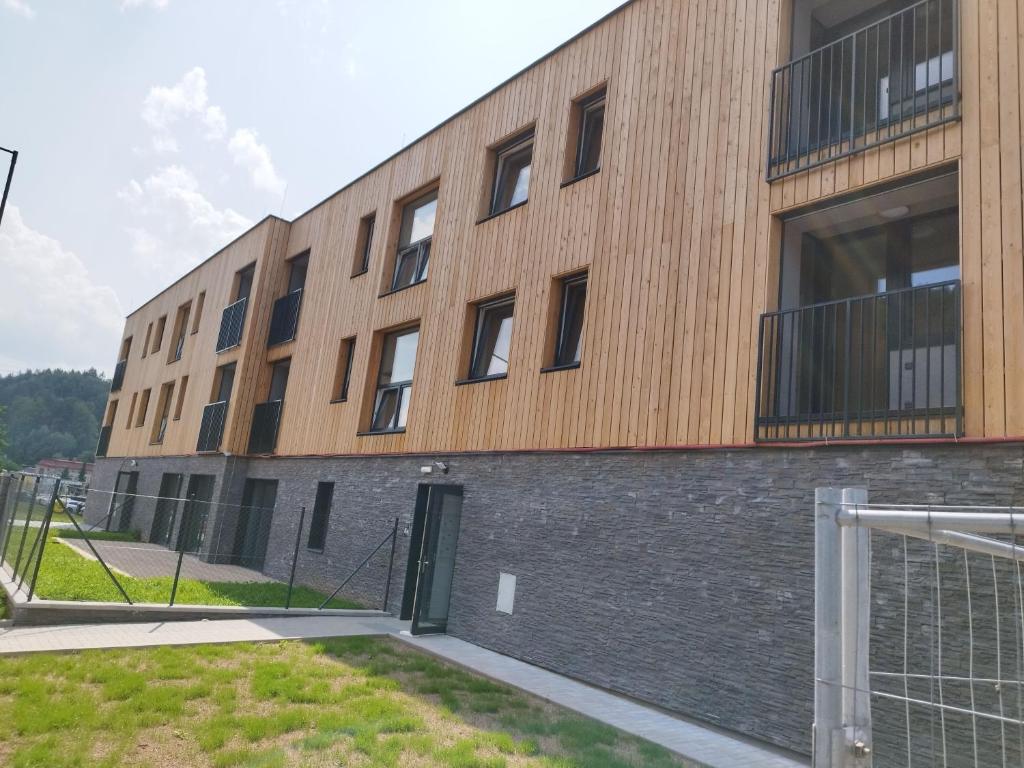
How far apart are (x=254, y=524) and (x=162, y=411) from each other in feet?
29.9

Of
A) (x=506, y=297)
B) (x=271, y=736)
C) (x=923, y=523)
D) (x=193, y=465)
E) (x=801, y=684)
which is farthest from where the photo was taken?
(x=193, y=465)

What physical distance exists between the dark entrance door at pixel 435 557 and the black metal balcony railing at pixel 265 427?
250 inches

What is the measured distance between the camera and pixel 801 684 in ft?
18.2

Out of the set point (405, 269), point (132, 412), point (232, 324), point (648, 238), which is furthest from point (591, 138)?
point (132, 412)

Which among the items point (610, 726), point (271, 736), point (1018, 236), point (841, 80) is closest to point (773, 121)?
point (841, 80)

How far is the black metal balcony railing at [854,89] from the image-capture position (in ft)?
21.0

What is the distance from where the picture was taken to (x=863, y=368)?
233 inches

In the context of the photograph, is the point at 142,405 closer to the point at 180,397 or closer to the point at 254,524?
the point at 180,397

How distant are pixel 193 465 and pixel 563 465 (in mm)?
12983

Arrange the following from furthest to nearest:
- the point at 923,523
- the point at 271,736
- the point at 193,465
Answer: the point at 193,465 → the point at 271,736 → the point at 923,523

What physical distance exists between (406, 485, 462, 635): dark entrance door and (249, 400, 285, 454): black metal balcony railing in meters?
6.35

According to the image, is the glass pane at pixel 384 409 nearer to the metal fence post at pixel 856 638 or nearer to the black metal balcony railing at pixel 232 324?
the black metal balcony railing at pixel 232 324

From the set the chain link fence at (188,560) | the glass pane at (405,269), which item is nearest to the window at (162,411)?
the chain link fence at (188,560)

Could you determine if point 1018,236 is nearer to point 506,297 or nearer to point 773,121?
point 773,121
